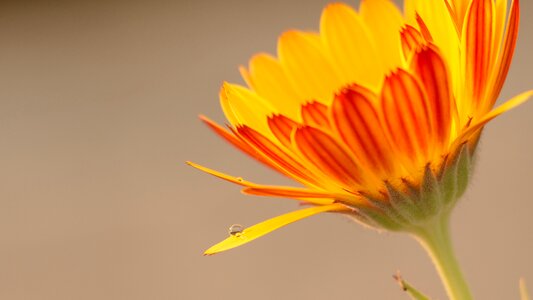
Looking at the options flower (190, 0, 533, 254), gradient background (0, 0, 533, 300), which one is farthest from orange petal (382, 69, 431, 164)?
gradient background (0, 0, 533, 300)

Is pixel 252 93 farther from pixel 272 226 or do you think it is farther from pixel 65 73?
pixel 65 73

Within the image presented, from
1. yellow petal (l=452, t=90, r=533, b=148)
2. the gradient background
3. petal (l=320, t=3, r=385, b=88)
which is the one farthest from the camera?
the gradient background

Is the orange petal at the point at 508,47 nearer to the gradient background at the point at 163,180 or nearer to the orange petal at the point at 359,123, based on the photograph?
the orange petal at the point at 359,123

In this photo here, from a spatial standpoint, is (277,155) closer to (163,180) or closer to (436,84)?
(436,84)

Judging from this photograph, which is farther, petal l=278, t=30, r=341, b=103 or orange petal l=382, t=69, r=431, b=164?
petal l=278, t=30, r=341, b=103

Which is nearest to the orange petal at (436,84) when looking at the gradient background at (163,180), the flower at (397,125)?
the flower at (397,125)

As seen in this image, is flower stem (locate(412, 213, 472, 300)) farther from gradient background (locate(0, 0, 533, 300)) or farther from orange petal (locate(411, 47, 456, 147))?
gradient background (locate(0, 0, 533, 300))
